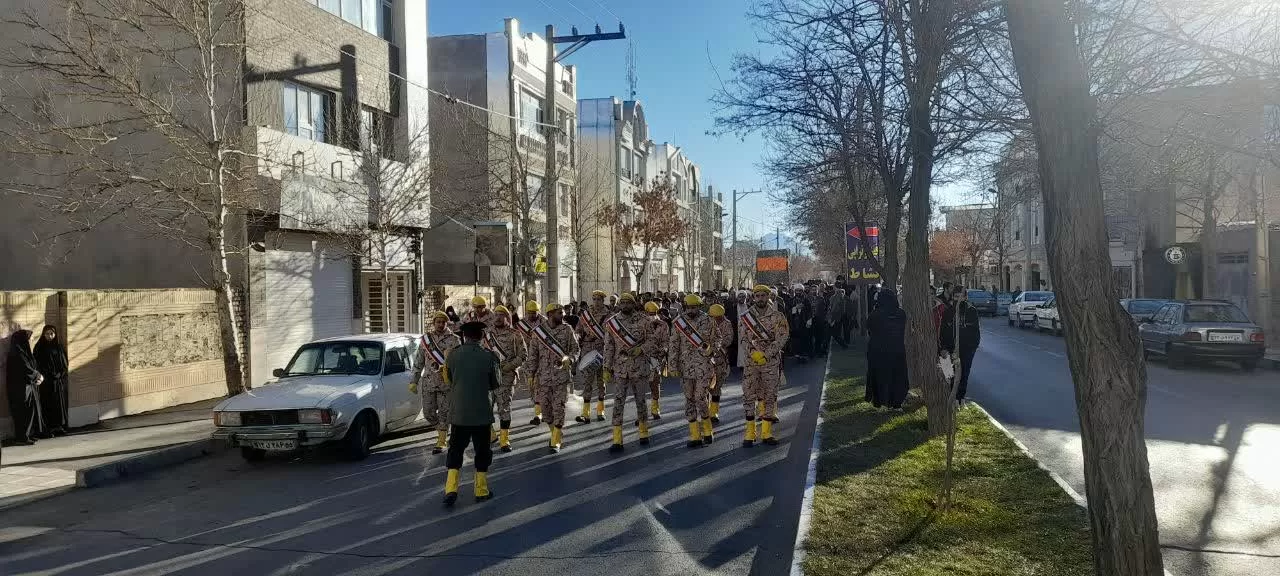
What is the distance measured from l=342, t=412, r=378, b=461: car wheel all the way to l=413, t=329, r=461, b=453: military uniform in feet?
2.52

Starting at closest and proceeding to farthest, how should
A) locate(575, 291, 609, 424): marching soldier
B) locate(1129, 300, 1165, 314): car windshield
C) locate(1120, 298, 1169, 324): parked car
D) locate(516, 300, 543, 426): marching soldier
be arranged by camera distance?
locate(516, 300, 543, 426): marching soldier, locate(575, 291, 609, 424): marching soldier, locate(1120, 298, 1169, 324): parked car, locate(1129, 300, 1165, 314): car windshield

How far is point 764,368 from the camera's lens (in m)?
10.6

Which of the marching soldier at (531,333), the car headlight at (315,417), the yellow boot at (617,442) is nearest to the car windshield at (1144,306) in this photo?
the marching soldier at (531,333)

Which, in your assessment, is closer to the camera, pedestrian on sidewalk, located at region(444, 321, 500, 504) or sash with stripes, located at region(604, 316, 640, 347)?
pedestrian on sidewalk, located at region(444, 321, 500, 504)

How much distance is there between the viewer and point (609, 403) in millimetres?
→ 15797

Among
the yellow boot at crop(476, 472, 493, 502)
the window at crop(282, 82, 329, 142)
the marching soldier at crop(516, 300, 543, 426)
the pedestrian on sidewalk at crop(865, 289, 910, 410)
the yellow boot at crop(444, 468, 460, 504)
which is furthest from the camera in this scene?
the window at crop(282, 82, 329, 142)

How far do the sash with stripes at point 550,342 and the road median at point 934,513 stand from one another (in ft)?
11.3

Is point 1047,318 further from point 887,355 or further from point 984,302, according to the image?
point 887,355

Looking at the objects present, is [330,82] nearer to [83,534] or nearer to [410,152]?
[410,152]

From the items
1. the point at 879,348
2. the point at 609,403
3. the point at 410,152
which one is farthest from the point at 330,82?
the point at 879,348

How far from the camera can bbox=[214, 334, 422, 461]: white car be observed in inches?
384

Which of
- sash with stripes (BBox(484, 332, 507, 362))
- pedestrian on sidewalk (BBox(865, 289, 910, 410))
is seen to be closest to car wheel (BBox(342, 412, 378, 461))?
sash with stripes (BBox(484, 332, 507, 362))

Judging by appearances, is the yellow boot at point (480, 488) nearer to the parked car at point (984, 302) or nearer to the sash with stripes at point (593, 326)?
the sash with stripes at point (593, 326)

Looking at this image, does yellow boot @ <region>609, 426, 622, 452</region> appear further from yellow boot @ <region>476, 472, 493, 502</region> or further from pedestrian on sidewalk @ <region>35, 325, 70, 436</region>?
pedestrian on sidewalk @ <region>35, 325, 70, 436</region>
